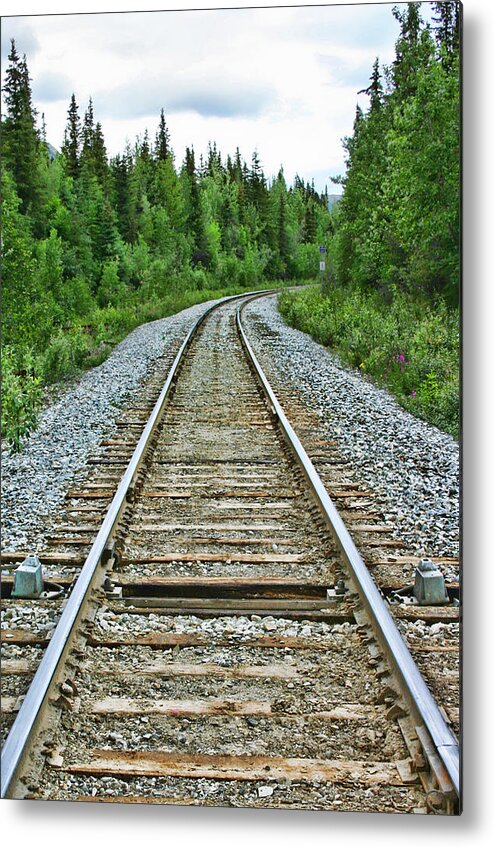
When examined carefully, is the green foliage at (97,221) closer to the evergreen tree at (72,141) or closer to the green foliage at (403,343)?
the evergreen tree at (72,141)

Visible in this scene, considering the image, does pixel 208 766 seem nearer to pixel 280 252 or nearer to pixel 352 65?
pixel 352 65

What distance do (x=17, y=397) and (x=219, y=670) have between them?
3416mm

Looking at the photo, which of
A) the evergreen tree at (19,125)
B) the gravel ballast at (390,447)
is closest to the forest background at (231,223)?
the evergreen tree at (19,125)

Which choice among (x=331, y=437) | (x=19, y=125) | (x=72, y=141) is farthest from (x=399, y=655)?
(x=331, y=437)

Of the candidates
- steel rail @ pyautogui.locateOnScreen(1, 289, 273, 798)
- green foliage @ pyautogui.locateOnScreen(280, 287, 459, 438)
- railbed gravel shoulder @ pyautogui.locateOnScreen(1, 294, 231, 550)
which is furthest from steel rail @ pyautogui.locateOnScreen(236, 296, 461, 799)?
railbed gravel shoulder @ pyautogui.locateOnScreen(1, 294, 231, 550)

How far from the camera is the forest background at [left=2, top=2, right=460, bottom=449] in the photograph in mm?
3836

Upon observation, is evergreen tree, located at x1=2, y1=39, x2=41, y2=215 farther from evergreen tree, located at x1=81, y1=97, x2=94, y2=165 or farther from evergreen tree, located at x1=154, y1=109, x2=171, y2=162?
evergreen tree, located at x1=154, y1=109, x2=171, y2=162

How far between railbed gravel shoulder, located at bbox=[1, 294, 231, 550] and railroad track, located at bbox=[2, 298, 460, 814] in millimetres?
200

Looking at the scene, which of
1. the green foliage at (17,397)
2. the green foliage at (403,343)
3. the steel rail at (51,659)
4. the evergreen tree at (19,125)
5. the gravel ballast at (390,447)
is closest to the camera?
the steel rail at (51,659)

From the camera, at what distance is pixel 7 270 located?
3.83 m

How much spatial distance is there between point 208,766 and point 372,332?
7012 mm

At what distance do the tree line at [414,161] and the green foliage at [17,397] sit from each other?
258 centimetres

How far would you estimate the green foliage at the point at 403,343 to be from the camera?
503 cm

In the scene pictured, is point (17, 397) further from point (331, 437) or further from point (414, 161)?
point (414, 161)
